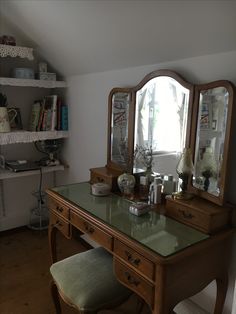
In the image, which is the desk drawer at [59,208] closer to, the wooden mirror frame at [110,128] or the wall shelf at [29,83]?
the wooden mirror frame at [110,128]

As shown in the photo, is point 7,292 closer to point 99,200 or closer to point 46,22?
point 99,200

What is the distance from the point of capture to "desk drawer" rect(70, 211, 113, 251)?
1414 millimetres

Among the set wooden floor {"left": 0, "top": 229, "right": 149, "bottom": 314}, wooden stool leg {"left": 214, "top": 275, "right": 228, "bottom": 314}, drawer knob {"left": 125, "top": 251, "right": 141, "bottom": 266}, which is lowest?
wooden floor {"left": 0, "top": 229, "right": 149, "bottom": 314}

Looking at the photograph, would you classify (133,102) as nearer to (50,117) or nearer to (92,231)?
(92,231)

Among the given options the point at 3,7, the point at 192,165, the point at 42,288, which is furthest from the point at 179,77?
the point at 42,288

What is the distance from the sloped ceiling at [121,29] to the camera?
129cm

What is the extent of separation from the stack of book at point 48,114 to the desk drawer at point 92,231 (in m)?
1.19

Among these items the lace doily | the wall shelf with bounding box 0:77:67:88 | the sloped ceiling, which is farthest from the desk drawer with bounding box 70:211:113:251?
the lace doily

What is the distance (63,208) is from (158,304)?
0.82 m

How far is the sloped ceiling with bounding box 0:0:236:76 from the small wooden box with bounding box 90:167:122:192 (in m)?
0.73

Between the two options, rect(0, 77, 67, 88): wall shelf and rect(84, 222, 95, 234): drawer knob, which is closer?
rect(84, 222, 95, 234): drawer knob

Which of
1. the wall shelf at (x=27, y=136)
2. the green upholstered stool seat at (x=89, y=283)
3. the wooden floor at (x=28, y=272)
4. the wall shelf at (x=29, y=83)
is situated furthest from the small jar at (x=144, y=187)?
the wall shelf at (x=29, y=83)

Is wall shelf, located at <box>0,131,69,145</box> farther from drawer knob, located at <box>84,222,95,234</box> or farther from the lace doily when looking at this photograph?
drawer knob, located at <box>84,222,95,234</box>

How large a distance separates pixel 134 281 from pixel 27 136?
5.44ft
